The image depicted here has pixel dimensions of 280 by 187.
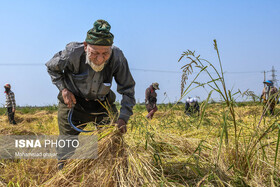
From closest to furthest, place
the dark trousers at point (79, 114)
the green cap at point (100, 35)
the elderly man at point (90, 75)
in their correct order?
the green cap at point (100, 35)
the elderly man at point (90, 75)
the dark trousers at point (79, 114)

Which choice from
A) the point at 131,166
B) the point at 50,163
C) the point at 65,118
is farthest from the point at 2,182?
the point at 131,166

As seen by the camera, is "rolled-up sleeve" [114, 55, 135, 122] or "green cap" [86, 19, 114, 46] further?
"rolled-up sleeve" [114, 55, 135, 122]

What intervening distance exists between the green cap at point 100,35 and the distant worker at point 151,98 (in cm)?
626

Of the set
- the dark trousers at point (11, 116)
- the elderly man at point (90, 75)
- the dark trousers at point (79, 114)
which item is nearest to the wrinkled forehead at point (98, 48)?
the elderly man at point (90, 75)

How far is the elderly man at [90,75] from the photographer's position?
8.69 ft

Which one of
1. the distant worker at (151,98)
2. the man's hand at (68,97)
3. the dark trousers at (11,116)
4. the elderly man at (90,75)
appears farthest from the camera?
the distant worker at (151,98)

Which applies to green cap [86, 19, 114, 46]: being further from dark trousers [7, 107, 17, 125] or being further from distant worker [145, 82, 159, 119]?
dark trousers [7, 107, 17, 125]

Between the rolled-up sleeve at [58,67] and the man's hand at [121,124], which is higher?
the rolled-up sleeve at [58,67]

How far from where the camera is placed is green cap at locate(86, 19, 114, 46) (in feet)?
8.28

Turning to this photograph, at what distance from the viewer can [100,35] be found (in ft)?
8.28

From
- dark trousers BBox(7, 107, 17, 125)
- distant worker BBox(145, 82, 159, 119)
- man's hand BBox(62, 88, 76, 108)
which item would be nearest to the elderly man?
man's hand BBox(62, 88, 76, 108)

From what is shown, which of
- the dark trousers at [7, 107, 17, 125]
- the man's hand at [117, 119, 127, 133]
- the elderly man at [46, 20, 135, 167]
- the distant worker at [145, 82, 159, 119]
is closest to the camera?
the man's hand at [117, 119, 127, 133]

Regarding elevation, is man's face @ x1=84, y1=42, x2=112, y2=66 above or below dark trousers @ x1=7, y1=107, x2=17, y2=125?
above

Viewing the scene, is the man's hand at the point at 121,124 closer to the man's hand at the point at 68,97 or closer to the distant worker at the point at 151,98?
the man's hand at the point at 68,97
